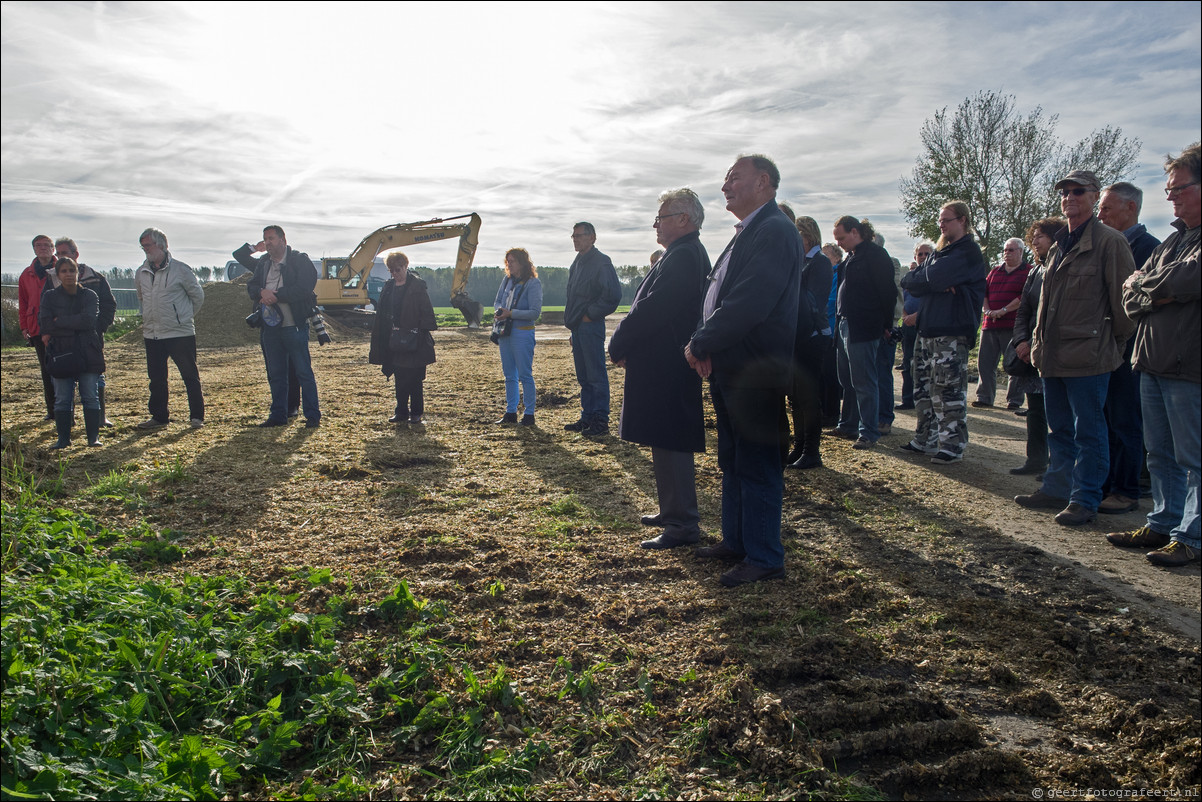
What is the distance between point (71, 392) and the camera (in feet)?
24.0

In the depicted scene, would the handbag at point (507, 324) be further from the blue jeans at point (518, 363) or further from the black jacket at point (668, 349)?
the black jacket at point (668, 349)

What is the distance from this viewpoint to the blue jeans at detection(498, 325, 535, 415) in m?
8.23

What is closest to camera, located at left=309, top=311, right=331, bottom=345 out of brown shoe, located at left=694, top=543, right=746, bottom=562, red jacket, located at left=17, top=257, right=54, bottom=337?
red jacket, located at left=17, top=257, right=54, bottom=337

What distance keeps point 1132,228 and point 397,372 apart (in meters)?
6.94

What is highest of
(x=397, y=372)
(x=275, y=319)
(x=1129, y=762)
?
(x=275, y=319)

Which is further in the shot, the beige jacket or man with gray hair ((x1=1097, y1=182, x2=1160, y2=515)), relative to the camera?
man with gray hair ((x1=1097, y1=182, x2=1160, y2=515))

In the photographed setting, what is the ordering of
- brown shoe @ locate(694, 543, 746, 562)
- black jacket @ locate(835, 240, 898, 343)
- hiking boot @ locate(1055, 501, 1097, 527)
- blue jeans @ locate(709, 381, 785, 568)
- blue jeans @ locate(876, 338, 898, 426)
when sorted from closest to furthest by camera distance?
blue jeans @ locate(709, 381, 785, 568) < brown shoe @ locate(694, 543, 746, 562) < hiking boot @ locate(1055, 501, 1097, 527) < black jacket @ locate(835, 240, 898, 343) < blue jeans @ locate(876, 338, 898, 426)

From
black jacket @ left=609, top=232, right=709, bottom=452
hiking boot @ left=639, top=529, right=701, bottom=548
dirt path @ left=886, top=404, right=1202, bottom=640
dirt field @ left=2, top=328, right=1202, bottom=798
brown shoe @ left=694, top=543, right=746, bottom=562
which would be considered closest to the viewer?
dirt field @ left=2, top=328, right=1202, bottom=798

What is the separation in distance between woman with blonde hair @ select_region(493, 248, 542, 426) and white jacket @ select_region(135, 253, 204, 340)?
3201 millimetres

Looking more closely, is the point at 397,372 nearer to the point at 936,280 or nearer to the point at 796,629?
the point at 936,280

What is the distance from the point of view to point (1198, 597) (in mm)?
3572

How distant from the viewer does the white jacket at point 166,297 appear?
787cm

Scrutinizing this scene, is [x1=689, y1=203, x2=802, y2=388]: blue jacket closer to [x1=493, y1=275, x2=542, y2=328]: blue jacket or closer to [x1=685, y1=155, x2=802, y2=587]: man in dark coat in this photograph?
[x1=685, y1=155, x2=802, y2=587]: man in dark coat

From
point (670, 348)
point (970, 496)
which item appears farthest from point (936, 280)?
point (670, 348)
